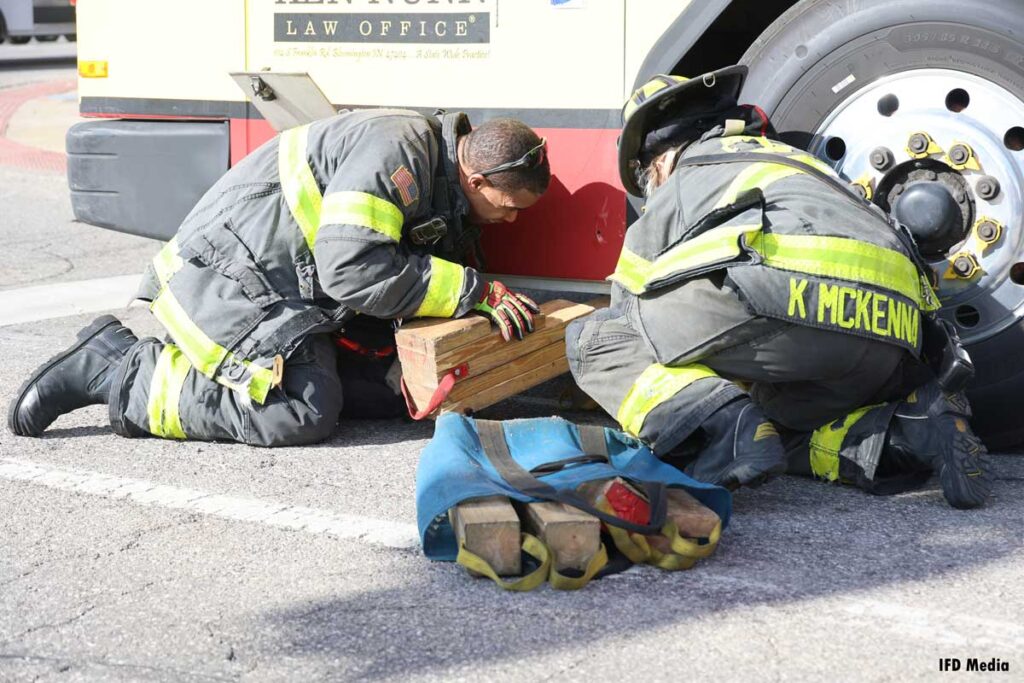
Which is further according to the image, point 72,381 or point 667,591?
point 72,381

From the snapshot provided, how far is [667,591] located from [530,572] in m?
0.29

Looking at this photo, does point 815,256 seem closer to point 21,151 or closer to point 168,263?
point 168,263

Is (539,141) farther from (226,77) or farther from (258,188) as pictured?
(226,77)

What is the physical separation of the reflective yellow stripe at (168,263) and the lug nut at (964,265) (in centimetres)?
227

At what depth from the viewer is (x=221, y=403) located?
3.82m

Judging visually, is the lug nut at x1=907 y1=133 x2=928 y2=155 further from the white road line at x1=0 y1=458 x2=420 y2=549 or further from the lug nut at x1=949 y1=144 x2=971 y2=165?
the white road line at x1=0 y1=458 x2=420 y2=549

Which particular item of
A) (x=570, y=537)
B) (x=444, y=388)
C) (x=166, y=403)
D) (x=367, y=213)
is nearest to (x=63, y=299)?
(x=166, y=403)

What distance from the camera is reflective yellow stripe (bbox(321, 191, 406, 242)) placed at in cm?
362

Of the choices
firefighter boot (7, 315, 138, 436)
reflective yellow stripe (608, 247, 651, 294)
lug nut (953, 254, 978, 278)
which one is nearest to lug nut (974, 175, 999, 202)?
lug nut (953, 254, 978, 278)

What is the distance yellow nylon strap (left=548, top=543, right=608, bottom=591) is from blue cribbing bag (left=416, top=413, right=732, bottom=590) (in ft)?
0.26

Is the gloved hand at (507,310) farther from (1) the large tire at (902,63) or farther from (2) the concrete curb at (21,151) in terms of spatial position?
(2) the concrete curb at (21,151)

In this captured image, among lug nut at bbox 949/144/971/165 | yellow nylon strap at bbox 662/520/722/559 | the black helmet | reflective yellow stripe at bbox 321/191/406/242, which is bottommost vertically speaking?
yellow nylon strap at bbox 662/520/722/559

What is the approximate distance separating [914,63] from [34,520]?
2.54 m

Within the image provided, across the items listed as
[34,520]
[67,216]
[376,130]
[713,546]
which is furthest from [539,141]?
[67,216]
